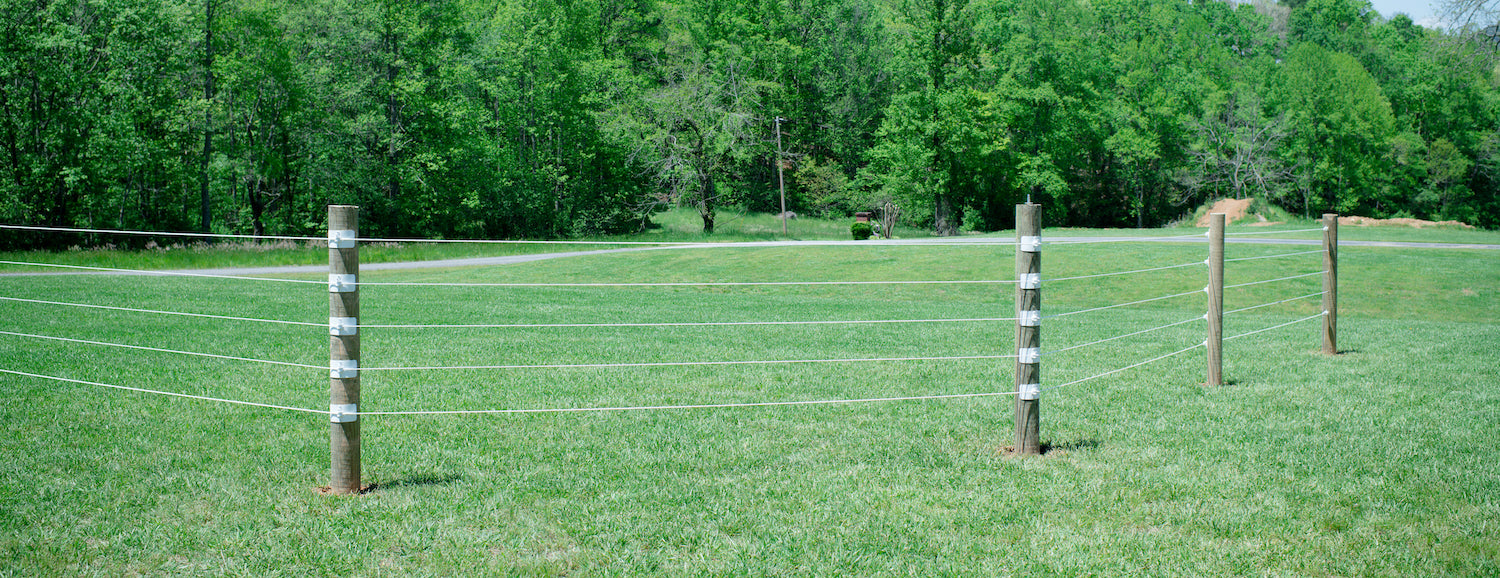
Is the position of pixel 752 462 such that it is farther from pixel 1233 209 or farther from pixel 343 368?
pixel 1233 209

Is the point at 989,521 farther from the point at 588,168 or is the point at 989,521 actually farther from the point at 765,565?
the point at 588,168

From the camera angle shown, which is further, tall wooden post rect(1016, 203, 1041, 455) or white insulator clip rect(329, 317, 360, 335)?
tall wooden post rect(1016, 203, 1041, 455)

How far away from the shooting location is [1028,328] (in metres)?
5.65

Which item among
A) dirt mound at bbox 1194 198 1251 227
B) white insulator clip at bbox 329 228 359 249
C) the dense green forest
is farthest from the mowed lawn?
dirt mound at bbox 1194 198 1251 227

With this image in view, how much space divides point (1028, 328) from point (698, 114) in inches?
1791

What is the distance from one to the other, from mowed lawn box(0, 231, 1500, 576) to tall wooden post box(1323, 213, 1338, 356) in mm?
255

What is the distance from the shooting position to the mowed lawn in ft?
13.7

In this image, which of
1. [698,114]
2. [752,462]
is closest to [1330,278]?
[752,462]

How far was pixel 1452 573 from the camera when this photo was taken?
3969mm

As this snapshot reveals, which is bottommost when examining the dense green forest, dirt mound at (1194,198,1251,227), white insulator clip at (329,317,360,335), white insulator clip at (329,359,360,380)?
white insulator clip at (329,359,360,380)

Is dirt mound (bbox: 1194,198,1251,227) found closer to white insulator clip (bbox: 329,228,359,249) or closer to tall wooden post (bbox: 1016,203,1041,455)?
tall wooden post (bbox: 1016,203,1041,455)

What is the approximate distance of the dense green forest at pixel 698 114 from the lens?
38.7 meters

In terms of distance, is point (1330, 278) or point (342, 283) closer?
point (342, 283)

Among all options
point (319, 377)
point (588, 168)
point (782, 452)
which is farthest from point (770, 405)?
point (588, 168)
